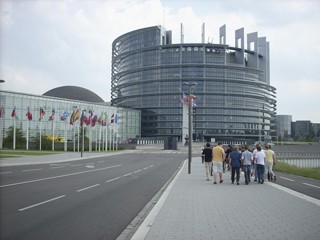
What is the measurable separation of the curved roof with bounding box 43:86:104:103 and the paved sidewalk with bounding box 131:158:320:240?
122 metres

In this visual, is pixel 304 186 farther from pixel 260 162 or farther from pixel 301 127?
pixel 301 127

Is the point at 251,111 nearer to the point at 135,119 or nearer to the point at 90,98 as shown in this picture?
the point at 135,119

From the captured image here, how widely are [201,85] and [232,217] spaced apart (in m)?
116

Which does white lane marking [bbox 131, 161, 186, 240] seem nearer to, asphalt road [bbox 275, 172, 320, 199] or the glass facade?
asphalt road [bbox 275, 172, 320, 199]

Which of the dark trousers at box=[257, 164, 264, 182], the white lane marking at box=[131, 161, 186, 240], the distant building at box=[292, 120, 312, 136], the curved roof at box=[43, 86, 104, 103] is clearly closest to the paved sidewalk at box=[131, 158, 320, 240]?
the white lane marking at box=[131, 161, 186, 240]

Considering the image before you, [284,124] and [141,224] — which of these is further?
[284,124]

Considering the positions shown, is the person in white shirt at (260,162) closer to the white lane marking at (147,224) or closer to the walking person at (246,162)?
the walking person at (246,162)

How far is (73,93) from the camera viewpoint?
12850 centimetres

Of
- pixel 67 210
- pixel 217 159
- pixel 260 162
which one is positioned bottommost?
pixel 67 210

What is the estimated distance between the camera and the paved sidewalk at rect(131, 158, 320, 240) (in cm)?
610

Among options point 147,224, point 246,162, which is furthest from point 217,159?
point 147,224

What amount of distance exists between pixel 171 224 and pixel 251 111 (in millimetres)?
124956

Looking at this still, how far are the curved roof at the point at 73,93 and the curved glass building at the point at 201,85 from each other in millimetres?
14888

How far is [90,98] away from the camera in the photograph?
132m
